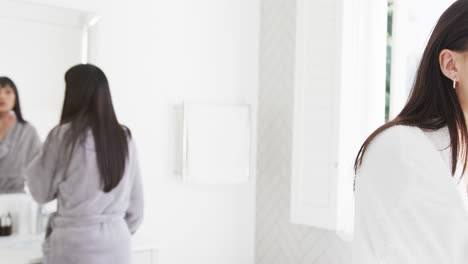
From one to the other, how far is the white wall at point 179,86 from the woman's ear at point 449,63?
6.08ft

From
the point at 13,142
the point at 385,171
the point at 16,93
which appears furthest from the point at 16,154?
the point at 385,171

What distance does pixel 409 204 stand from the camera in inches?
28.6

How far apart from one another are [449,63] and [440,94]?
2.2 inches

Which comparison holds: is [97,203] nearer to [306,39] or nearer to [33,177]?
[33,177]

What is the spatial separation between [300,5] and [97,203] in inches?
55.0

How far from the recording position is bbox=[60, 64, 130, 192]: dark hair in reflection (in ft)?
6.07

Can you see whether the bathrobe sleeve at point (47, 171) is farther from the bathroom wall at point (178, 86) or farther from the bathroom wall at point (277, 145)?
the bathroom wall at point (277, 145)

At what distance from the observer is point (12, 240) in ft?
6.76

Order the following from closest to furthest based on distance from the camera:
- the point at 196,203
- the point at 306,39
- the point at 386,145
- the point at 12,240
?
the point at 386,145 < the point at 12,240 < the point at 306,39 < the point at 196,203

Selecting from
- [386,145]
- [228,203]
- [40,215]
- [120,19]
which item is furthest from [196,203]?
[386,145]

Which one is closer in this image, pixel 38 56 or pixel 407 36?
pixel 38 56

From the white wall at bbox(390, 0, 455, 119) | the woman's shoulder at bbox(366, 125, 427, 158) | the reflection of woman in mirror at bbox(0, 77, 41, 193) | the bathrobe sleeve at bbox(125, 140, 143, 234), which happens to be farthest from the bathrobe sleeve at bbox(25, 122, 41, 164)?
the woman's shoulder at bbox(366, 125, 427, 158)

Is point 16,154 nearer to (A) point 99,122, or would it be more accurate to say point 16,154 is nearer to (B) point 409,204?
(A) point 99,122

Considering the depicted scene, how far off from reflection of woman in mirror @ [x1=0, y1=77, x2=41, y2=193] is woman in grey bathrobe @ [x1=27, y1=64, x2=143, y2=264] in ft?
1.01
